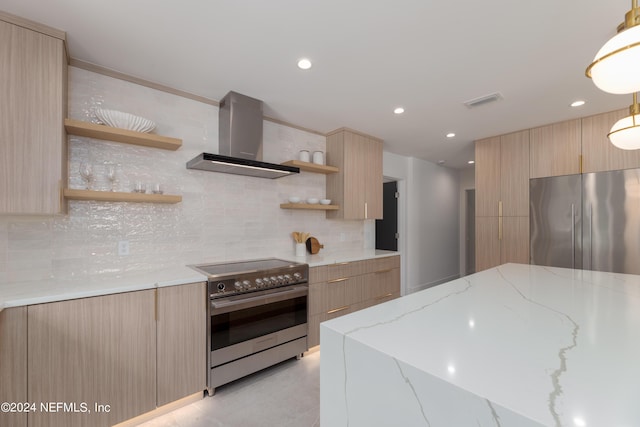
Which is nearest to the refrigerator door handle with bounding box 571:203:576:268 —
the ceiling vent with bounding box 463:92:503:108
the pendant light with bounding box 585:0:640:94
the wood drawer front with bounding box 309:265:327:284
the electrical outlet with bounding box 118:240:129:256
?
the ceiling vent with bounding box 463:92:503:108

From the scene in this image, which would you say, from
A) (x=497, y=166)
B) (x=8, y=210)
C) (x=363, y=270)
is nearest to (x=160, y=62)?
(x=8, y=210)

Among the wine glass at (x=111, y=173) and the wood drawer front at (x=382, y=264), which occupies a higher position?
the wine glass at (x=111, y=173)

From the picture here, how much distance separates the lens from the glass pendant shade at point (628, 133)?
1.52 m

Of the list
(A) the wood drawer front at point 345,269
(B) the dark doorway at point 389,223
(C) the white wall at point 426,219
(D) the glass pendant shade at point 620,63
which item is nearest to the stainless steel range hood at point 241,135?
(A) the wood drawer front at point 345,269

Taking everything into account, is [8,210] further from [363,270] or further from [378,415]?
[363,270]

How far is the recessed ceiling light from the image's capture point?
1.97 m

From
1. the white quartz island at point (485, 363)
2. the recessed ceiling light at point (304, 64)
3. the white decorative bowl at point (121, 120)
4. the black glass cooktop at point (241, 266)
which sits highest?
the recessed ceiling light at point (304, 64)

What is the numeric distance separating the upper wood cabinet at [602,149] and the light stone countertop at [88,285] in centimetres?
408

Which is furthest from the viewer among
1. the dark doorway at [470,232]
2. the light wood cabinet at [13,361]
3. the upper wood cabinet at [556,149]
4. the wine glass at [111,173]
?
the dark doorway at [470,232]

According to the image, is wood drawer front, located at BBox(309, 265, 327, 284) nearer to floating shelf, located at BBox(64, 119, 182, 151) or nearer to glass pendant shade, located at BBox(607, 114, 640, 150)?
floating shelf, located at BBox(64, 119, 182, 151)

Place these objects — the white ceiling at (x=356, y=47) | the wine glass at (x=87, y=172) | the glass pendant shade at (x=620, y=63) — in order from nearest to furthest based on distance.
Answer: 1. the glass pendant shade at (x=620, y=63)
2. the white ceiling at (x=356, y=47)
3. the wine glass at (x=87, y=172)

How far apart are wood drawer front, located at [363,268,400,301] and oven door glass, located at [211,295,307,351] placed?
93 cm

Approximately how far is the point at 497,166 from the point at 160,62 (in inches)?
156

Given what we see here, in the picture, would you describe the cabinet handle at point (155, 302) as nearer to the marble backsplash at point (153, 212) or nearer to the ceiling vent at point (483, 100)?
the marble backsplash at point (153, 212)
